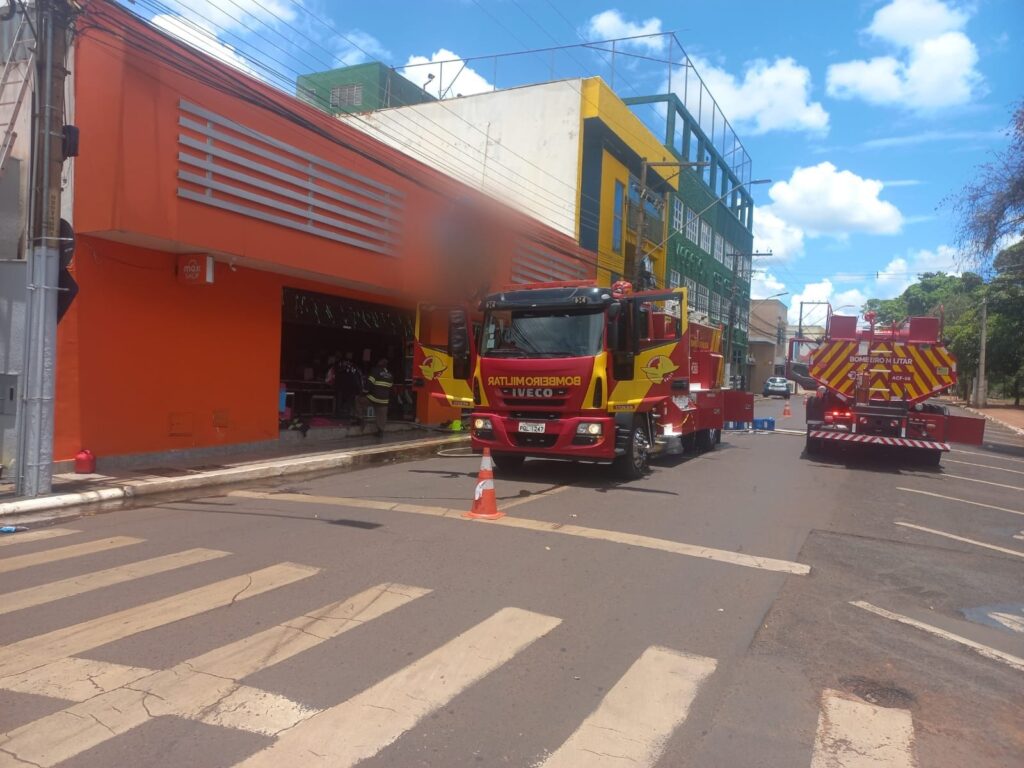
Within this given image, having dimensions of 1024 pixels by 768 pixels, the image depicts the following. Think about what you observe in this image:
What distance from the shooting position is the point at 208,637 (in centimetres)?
460

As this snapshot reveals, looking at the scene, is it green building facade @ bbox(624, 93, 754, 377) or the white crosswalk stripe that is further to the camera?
green building facade @ bbox(624, 93, 754, 377)

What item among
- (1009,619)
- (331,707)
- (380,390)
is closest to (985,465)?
(1009,619)

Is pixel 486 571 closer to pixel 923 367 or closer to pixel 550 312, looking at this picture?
pixel 550 312

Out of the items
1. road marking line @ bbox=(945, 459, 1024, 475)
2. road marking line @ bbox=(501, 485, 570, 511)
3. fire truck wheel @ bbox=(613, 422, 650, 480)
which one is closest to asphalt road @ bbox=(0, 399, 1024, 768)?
road marking line @ bbox=(501, 485, 570, 511)

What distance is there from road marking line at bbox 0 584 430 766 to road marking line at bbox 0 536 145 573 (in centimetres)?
290

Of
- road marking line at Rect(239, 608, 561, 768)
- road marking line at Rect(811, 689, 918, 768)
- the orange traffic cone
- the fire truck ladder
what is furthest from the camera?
the fire truck ladder

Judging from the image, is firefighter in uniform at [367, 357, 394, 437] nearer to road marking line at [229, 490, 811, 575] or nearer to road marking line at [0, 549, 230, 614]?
road marking line at [229, 490, 811, 575]

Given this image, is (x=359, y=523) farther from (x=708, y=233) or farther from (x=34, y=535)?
(x=708, y=233)

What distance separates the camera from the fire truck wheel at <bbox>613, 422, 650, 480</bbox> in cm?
1138

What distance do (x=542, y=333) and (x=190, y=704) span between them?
8.22m

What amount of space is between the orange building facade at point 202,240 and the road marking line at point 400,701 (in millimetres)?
8442

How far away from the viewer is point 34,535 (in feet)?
24.1

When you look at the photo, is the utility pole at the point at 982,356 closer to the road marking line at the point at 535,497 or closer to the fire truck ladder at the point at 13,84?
the road marking line at the point at 535,497

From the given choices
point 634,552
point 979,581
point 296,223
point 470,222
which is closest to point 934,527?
point 979,581
